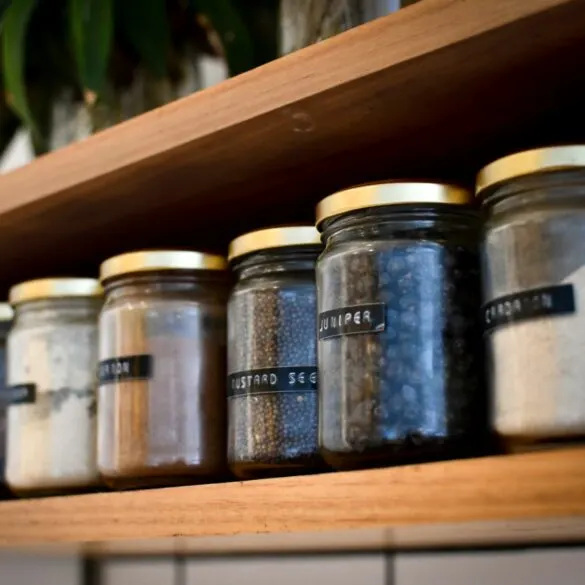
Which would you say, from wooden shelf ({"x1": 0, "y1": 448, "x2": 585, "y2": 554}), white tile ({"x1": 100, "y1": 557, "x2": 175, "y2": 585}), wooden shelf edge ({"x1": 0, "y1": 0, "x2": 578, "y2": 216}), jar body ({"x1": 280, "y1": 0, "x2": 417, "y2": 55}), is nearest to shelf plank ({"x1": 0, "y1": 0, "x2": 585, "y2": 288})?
wooden shelf edge ({"x1": 0, "y1": 0, "x2": 578, "y2": 216})

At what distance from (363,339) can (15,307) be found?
1.33 feet

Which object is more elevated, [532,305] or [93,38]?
[93,38]

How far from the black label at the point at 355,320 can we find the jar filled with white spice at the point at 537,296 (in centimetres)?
6

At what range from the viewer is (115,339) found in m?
0.75

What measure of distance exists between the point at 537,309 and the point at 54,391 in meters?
0.44

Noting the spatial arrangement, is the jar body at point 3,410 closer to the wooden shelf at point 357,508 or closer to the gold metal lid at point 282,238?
the wooden shelf at point 357,508

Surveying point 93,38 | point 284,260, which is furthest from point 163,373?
point 93,38

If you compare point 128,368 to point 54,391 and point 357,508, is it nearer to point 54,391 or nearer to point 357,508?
point 54,391

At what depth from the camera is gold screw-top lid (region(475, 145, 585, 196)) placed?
0.54m

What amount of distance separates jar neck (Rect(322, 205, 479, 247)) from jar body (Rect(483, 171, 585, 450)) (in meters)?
0.05

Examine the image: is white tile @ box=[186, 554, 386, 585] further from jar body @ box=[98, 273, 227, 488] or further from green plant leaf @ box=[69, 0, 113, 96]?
green plant leaf @ box=[69, 0, 113, 96]

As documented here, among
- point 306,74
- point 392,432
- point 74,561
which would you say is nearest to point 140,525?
point 392,432

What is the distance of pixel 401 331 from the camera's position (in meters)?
0.58

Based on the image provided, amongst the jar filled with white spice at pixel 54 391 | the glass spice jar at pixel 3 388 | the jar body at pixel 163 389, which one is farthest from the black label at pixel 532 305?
the glass spice jar at pixel 3 388
